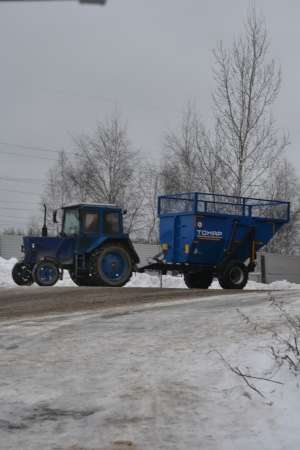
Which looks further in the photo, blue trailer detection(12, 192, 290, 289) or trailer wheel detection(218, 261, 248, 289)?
trailer wheel detection(218, 261, 248, 289)

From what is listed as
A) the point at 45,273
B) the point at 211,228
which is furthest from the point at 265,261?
the point at 45,273

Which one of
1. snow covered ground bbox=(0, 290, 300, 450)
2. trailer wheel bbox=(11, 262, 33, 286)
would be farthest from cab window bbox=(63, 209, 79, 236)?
snow covered ground bbox=(0, 290, 300, 450)

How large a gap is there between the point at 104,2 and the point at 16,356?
6.55 metres

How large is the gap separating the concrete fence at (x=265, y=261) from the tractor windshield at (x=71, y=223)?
1376 cm

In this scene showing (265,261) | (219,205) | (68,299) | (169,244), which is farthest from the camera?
(265,261)

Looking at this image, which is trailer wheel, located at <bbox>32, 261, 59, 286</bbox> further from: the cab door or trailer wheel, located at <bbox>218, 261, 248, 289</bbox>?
trailer wheel, located at <bbox>218, 261, 248, 289</bbox>

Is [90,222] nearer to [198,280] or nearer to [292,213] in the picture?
[198,280]

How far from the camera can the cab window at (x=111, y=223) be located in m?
19.2

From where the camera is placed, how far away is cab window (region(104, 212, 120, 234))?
19172 mm

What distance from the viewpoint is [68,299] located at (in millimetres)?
14414

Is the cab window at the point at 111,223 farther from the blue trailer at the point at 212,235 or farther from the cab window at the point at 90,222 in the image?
the blue trailer at the point at 212,235

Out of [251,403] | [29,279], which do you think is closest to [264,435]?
[251,403]

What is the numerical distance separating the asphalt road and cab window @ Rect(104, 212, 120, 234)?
3.01 metres

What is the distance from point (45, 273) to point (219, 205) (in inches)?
220
